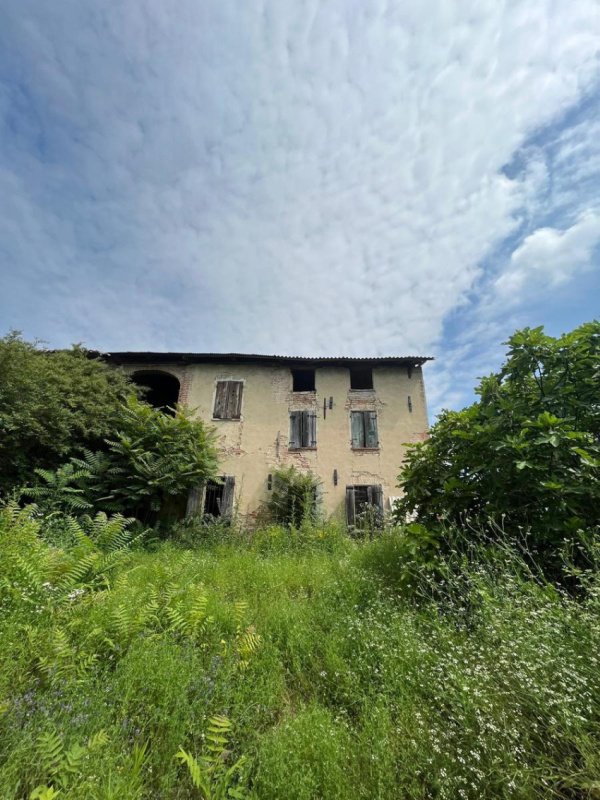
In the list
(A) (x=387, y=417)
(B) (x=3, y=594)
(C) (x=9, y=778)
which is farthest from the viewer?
(A) (x=387, y=417)

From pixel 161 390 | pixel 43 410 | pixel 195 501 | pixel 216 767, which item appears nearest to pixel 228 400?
pixel 195 501

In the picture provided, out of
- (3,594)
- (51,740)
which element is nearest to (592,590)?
(51,740)

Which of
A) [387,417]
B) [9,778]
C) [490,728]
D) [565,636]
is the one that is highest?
[387,417]

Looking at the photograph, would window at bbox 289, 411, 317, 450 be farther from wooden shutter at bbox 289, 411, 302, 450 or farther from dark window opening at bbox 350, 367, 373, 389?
dark window opening at bbox 350, 367, 373, 389

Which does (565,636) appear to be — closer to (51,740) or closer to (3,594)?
(51,740)

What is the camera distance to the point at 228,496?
11406mm

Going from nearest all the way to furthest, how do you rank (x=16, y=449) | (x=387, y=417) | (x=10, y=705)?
1. (x=10, y=705)
2. (x=16, y=449)
3. (x=387, y=417)

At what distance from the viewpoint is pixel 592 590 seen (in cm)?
245

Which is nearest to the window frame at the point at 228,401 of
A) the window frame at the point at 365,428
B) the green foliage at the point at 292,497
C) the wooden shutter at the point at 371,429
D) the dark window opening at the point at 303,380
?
the dark window opening at the point at 303,380

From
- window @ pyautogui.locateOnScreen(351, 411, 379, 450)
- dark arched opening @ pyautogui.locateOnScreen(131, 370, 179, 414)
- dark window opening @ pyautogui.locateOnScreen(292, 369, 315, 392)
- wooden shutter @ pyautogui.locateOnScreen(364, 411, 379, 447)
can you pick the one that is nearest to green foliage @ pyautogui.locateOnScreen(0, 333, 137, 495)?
dark arched opening @ pyautogui.locateOnScreen(131, 370, 179, 414)

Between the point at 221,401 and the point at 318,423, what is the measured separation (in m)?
3.73

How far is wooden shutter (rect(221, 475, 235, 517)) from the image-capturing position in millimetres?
11064

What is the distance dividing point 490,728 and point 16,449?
431 inches

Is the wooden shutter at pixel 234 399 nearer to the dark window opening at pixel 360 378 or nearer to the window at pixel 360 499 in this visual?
the dark window opening at pixel 360 378
